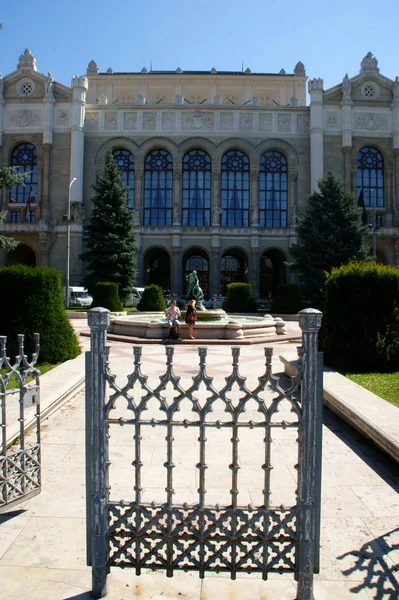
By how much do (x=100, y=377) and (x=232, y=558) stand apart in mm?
1309

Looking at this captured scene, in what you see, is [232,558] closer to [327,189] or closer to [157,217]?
[327,189]

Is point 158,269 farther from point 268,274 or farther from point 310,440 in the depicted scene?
point 310,440

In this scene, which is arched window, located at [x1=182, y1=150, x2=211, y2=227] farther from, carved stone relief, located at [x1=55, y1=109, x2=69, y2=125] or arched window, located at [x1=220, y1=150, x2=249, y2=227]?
carved stone relief, located at [x1=55, y1=109, x2=69, y2=125]

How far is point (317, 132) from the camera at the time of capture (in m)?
42.2

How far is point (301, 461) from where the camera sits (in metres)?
2.69

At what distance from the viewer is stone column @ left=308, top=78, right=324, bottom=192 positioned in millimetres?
42250

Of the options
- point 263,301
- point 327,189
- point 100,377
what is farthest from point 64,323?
point 263,301

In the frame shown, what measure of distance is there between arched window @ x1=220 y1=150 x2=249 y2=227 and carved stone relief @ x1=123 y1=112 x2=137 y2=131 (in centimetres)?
895

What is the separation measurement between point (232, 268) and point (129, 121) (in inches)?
708

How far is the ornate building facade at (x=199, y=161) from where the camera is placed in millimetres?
42375

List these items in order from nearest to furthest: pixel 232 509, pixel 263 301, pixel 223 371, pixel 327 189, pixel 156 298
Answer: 1. pixel 232 509
2. pixel 223 371
3. pixel 156 298
4. pixel 327 189
5. pixel 263 301

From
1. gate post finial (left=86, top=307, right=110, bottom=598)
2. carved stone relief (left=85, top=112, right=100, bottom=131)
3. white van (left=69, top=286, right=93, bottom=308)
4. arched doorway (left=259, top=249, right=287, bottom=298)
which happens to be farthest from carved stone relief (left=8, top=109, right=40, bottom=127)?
gate post finial (left=86, top=307, right=110, bottom=598)

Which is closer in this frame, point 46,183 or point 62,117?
point 46,183

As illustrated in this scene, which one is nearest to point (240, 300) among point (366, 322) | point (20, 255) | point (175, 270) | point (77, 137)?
point (175, 270)
